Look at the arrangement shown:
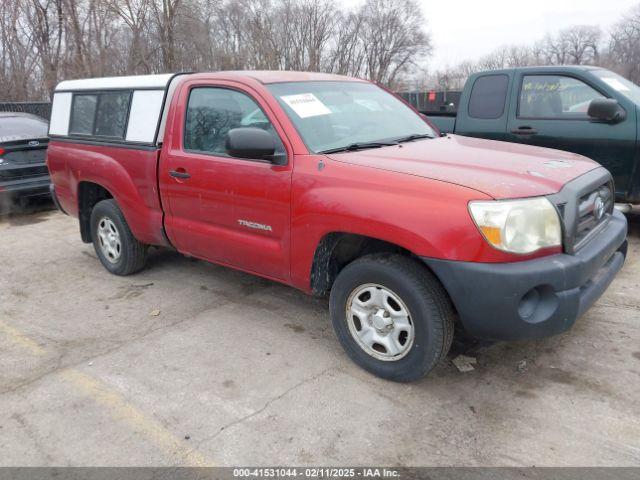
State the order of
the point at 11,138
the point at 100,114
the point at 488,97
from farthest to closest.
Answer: the point at 11,138 < the point at 488,97 < the point at 100,114

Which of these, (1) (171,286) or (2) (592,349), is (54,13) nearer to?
(1) (171,286)

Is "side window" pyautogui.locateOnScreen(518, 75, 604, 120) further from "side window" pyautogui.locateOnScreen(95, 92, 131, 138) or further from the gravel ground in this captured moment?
"side window" pyautogui.locateOnScreen(95, 92, 131, 138)

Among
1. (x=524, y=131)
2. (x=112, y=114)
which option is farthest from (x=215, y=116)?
(x=524, y=131)

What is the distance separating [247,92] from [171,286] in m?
2.05

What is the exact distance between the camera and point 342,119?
3650 mm

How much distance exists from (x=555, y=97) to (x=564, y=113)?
22 centimetres

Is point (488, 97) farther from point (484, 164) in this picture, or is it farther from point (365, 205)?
point (365, 205)

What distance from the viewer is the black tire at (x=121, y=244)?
4843 mm

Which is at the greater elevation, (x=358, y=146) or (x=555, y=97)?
(x=555, y=97)

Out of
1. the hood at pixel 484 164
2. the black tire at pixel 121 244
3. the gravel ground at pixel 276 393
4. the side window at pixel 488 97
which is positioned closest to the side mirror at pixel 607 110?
the side window at pixel 488 97

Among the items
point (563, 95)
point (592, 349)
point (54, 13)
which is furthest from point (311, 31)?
point (592, 349)

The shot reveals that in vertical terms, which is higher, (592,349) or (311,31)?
(311,31)

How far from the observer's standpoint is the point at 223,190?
12.2ft

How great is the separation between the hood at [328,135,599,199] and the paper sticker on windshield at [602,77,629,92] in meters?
2.25
